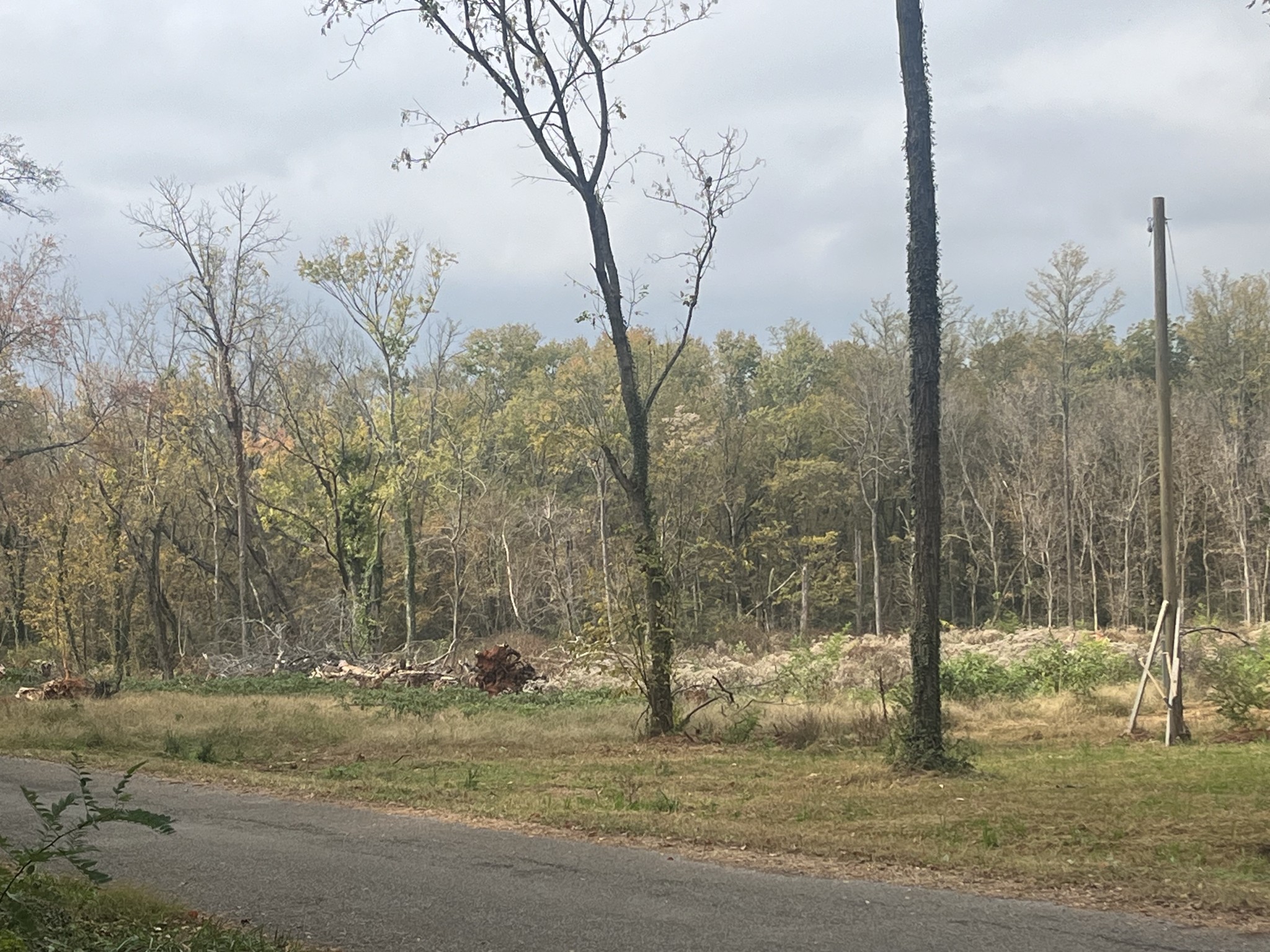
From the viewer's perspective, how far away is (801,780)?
1247 cm

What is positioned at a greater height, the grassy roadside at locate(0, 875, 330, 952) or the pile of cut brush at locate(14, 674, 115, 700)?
the grassy roadside at locate(0, 875, 330, 952)

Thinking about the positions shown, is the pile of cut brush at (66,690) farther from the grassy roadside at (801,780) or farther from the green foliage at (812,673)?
the green foliage at (812,673)

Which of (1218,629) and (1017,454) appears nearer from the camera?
(1218,629)

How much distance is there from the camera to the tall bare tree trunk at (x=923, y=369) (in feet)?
43.5

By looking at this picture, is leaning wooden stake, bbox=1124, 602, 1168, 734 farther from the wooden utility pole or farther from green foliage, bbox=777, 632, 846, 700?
green foliage, bbox=777, 632, 846, 700

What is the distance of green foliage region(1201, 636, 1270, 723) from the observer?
53.1 feet

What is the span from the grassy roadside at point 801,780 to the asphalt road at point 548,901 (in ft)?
2.15

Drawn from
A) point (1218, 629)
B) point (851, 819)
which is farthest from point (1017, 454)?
point (851, 819)

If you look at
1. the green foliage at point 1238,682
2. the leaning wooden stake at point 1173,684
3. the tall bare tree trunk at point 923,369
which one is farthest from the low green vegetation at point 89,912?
the green foliage at point 1238,682

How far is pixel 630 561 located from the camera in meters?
17.9

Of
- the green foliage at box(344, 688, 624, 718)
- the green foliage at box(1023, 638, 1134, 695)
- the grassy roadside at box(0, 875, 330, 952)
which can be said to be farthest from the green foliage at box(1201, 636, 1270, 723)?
the grassy roadside at box(0, 875, 330, 952)

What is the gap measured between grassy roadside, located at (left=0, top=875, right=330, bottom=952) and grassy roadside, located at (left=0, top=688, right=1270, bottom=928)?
3.94m

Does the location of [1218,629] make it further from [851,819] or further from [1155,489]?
[1155,489]

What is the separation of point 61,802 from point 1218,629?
1728cm
